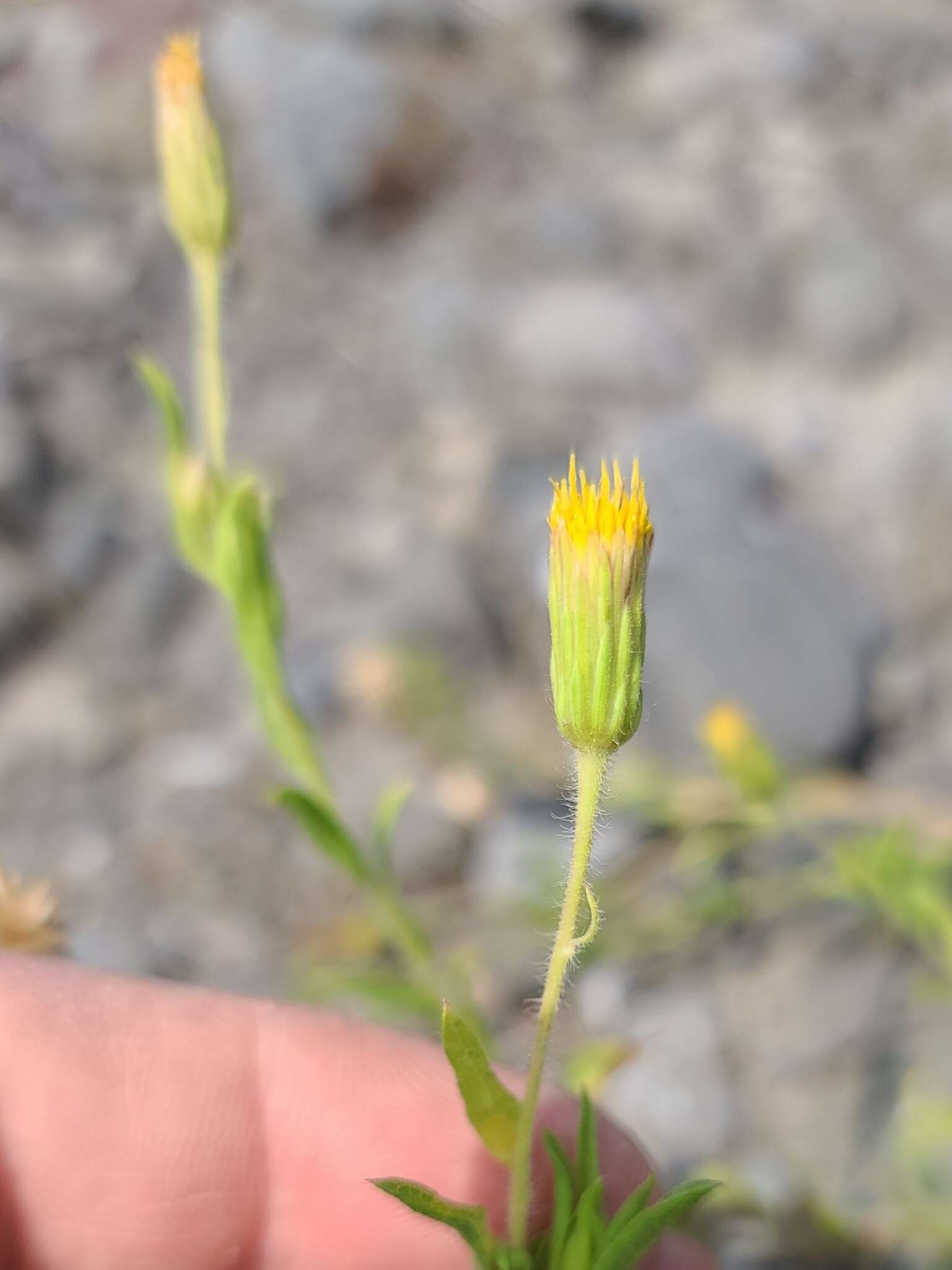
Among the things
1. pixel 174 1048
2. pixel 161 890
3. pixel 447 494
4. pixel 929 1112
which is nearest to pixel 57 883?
pixel 161 890

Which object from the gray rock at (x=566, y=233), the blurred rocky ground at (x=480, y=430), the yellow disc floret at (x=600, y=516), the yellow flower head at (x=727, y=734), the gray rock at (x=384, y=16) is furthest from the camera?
the gray rock at (x=384, y=16)

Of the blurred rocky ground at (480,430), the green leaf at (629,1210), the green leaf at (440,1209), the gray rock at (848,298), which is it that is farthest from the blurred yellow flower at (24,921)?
the gray rock at (848,298)

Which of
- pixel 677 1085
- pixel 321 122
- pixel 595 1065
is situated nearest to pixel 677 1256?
pixel 595 1065

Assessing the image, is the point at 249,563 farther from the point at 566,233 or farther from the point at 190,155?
the point at 566,233

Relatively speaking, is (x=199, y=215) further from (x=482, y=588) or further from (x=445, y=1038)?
(x=482, y=588)

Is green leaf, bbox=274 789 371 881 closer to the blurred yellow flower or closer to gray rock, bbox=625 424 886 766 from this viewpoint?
the blurred yellow flower

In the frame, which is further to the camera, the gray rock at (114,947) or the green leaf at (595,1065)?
the gray rock at (114,947)

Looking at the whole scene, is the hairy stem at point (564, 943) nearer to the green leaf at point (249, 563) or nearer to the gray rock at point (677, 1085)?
the green leaf at point (249, 563)
